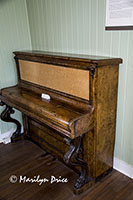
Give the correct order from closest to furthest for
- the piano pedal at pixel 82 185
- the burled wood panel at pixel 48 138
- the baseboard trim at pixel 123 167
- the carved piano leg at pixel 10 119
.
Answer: the piano pedal at pixel 82 185, the baseboard trim at pixel 123 167, the burled wood panel at pixel 48 138, the carved piano leg at pixel 10 119

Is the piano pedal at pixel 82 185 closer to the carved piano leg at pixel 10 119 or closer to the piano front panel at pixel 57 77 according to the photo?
the piano front panel at pixel 57 77

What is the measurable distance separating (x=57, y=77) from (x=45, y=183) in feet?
3.73

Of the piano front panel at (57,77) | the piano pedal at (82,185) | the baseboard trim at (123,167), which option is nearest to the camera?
the piano front panel at (57,77)

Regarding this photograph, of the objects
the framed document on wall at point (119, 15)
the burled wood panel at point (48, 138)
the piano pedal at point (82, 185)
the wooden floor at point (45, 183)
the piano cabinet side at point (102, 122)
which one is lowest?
the wooden floor at point (45, 183)

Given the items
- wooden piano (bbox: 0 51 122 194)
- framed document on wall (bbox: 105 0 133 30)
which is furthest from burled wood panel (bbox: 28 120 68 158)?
framed document on wall (bbox: 105 0 133 30)

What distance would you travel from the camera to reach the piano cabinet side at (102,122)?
5.66 ft

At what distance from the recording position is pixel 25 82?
264 cm

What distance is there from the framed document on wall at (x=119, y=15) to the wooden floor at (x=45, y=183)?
1.54m

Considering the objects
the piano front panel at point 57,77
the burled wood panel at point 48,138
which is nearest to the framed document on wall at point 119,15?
the piano front panel at point 57,77

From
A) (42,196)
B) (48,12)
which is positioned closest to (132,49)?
(48,12)

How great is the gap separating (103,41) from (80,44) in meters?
0.31

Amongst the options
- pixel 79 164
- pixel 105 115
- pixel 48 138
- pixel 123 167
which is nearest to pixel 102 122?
pixel 105 115

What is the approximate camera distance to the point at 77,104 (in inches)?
73.6

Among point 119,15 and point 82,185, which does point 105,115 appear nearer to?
point 82,185
